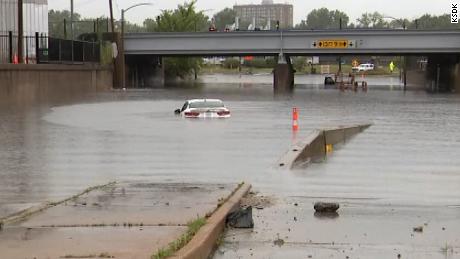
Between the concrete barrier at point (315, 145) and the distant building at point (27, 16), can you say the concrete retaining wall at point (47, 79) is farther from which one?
the concrete barrier at point (315, 145)

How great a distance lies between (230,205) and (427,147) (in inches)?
463

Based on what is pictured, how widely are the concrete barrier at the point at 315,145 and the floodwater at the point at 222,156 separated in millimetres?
346

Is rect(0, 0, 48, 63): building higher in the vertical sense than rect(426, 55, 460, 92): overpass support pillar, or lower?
higher

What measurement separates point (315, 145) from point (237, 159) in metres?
3.49

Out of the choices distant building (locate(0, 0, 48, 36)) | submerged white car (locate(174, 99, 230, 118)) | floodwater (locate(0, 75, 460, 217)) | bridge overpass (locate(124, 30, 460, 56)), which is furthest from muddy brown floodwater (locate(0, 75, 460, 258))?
bridge overpass (locate(124, 30, 460, 56))

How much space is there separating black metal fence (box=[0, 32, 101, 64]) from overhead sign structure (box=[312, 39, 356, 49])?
2119 centimetres

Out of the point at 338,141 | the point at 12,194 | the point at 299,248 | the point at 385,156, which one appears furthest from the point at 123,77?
the point at 299,248

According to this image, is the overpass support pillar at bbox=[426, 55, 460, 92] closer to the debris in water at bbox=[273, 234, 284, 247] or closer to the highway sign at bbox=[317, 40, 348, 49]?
the highway sign at bbox=[317, 40, 348, 49]

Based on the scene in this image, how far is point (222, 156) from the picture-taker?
60.0 ft

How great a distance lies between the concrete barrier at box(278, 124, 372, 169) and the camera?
17.1 metres

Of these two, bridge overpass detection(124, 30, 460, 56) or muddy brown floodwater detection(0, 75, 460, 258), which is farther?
bridge overpass detection(124, 30, 460, 56)

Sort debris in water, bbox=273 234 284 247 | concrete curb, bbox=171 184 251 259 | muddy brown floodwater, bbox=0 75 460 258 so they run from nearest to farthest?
1. concrete curb, bbox=171 184 251 259
2. debris in water, bbox=273 234 284 247
3. muddy brown floodwater, bbox=0 75 460 258

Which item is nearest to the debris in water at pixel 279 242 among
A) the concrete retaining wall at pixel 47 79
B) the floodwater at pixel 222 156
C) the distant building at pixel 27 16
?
the floodwater at pixel 222 156

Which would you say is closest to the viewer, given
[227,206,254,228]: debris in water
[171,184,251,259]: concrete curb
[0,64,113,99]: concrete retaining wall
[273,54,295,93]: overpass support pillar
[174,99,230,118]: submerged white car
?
[171,184,251,259]: concrete curb
